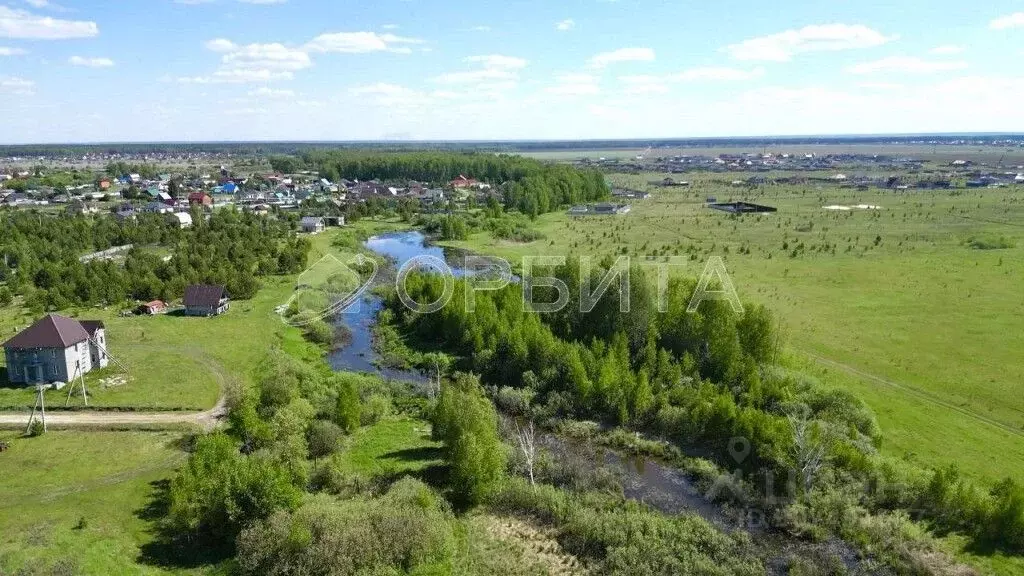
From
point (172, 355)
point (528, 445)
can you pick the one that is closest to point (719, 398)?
point (528, 445)

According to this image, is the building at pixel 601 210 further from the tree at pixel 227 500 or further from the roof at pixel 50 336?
the tree at pixel 227 500

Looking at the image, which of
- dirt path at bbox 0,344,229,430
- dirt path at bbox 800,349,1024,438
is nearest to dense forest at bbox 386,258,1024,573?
dirt path at bbox 800,349,1024,438

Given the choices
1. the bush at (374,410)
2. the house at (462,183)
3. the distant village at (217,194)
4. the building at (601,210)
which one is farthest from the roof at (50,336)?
the house at (462,183)

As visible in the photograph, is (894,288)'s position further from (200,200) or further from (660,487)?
(200,200)

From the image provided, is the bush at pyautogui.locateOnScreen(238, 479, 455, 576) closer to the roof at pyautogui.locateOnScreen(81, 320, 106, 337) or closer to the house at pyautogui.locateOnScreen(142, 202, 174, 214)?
the roof at pyautogui.locateOnScreen(81, 320, 106, 337)

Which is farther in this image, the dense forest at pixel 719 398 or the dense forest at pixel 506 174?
the dense forest at pixel 506 174
